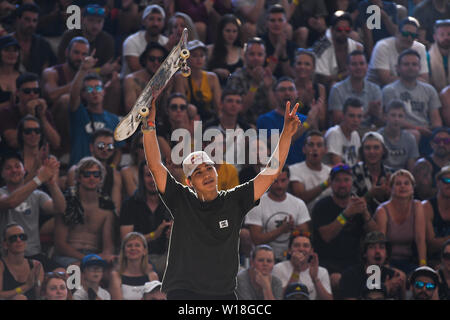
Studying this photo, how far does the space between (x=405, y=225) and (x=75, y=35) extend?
12.7 ft

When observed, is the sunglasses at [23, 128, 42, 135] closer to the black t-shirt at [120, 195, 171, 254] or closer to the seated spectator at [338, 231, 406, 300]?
the black t-shirt at [120, 195, 171, 254]

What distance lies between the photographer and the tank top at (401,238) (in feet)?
25.6

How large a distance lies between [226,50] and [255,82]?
1.81 feet

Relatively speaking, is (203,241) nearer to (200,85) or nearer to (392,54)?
(200,85)

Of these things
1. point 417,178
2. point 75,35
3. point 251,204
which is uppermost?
point 75,35

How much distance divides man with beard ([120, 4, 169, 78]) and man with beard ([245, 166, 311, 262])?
2079mm

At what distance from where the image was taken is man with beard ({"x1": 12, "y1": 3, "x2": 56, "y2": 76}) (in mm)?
8578

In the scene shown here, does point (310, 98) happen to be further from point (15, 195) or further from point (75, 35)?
point (15, 195)

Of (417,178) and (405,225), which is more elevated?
(417,178)

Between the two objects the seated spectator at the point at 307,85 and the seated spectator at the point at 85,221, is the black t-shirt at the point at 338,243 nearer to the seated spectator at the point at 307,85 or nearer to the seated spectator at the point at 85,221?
the seated spectator at the point at 307,85

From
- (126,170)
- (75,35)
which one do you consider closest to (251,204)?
(126,170)

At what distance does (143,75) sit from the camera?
8391 mm

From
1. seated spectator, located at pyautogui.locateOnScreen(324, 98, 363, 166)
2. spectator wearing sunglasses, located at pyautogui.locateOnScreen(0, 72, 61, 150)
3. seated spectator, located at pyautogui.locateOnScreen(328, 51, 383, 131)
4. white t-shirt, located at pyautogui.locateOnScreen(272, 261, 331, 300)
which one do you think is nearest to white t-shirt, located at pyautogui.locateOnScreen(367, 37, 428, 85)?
seated spectator, located at pyautogui.locateOnScreen(328, 51, 383, 131)

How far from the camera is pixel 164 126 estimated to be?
8.02 metres
